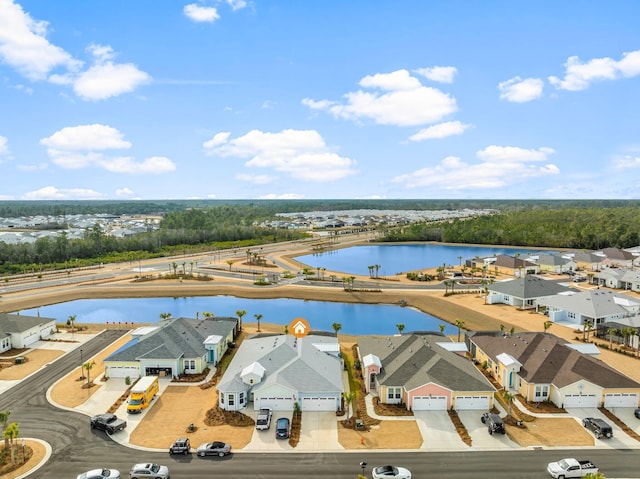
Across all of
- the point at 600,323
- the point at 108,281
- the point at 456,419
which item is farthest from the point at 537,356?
the point at 108,281

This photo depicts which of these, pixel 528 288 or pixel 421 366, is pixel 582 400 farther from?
pixel 528 288

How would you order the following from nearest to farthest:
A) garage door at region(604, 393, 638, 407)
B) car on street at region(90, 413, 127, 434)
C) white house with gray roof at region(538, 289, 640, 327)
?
car on street at region(90, 413, 127, 434)
garage door at region(604, 393, 638, 407)
white house with gray roof at region(538, 289, 640, 327)

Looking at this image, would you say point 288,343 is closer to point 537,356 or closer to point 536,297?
point 537,356

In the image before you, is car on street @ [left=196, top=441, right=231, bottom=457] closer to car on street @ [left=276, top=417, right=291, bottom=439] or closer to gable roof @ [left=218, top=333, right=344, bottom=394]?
car on street @ [left=276, top=417, right=291, bottom=439]

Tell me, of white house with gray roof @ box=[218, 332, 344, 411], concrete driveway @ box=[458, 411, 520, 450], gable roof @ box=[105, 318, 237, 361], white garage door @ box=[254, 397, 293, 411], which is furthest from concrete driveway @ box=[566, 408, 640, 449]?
gable roof @ box=[105, 318, 237, 361]

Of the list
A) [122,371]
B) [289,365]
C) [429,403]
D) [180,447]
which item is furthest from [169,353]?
[429,403]

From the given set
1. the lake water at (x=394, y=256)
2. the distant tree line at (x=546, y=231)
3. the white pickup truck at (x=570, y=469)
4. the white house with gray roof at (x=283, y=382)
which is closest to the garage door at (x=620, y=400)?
the white pickup truck at (x=570, y=469)

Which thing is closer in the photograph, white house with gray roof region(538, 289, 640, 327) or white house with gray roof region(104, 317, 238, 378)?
white house with gray roof region(104, 317, 238, 378)

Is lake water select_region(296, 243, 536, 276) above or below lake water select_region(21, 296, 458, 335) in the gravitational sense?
above
